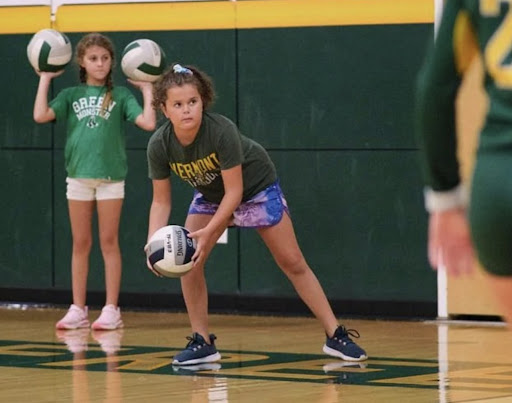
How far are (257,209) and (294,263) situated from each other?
0.36 meters

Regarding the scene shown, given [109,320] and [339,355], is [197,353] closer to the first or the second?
[339,355]

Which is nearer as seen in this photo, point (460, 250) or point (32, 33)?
point (460, 250)

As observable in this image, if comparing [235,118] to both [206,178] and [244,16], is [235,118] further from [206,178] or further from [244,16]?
[206,178]

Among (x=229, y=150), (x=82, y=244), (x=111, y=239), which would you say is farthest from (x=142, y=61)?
(x=229, y=150)

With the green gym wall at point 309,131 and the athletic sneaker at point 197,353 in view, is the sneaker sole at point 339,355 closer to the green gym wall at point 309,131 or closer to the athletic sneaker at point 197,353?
the athletic sneaker at point 197,353

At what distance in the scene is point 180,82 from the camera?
Answer: 704cm

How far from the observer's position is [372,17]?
9789mm

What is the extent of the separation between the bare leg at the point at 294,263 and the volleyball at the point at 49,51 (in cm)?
248

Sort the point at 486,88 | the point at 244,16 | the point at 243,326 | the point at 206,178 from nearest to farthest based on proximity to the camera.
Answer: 1. the point at 486,88
2. the point at 206,178
3. the point at 243,326
4. the point at 244,16

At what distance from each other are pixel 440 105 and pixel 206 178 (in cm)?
438

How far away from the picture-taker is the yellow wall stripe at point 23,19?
35.3 ft

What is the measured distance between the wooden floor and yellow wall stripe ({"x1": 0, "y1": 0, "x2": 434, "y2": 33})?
210cm

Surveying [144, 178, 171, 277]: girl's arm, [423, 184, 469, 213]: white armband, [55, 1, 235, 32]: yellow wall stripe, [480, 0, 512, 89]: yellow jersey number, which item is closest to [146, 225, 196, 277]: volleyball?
[144, 178, 171, 277]: girl's arm

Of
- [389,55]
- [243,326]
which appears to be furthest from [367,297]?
[389,55]
